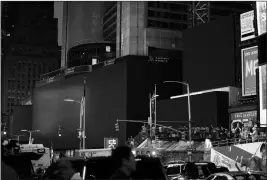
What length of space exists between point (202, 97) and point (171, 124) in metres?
6.55

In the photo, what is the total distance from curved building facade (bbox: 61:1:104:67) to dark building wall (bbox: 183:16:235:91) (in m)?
59.3

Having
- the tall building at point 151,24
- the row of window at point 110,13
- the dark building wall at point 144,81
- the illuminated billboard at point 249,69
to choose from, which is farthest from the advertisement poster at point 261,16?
the row of window at point 110,13

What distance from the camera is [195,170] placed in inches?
837

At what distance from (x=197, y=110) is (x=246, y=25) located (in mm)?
11959

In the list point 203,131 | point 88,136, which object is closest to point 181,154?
point 203,131

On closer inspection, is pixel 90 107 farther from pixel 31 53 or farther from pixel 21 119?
pixel 31 53

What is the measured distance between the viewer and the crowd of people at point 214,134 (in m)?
38.0

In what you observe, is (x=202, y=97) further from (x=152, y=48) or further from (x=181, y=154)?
(x=152, y=48)

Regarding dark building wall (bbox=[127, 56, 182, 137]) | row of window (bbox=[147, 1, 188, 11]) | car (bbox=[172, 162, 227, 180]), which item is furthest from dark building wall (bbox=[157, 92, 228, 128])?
car (bbox=[172, 162, 227, 180])

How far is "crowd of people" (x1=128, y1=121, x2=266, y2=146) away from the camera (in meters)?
38.0

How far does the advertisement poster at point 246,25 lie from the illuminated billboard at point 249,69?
60.4 inches

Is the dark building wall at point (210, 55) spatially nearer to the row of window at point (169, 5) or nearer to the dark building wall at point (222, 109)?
the dark building wall at point (222, 109)

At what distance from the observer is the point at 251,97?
56.9m

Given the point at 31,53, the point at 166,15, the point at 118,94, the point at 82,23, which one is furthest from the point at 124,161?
the point at 31,53
